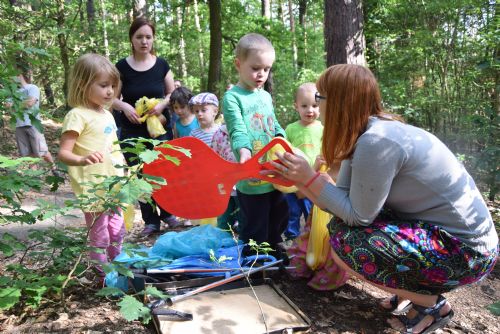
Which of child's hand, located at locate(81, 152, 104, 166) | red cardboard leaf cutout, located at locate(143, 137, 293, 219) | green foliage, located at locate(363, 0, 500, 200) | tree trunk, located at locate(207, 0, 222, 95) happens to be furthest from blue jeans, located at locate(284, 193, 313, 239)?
tree trunk, located at locate(207, 0, 222, 95)

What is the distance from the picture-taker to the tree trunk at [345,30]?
14.8ft

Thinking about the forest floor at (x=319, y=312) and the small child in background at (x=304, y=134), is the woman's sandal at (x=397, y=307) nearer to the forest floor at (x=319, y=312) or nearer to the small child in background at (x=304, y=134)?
the forest floor at (x=319, y=312)

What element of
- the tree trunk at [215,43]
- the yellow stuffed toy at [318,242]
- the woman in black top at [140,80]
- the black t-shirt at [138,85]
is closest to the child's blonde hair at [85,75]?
the woman in black top at [140,80]

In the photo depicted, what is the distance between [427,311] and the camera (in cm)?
198

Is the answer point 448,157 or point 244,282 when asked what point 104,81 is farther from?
point 448,157

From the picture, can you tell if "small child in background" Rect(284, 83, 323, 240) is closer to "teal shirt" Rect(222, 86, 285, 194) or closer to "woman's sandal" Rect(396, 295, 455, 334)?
"teal shirt" Rect(222, 86, 285, 194)

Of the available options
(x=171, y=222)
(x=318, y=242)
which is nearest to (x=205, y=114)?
(x=171, y=222)

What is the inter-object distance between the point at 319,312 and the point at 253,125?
3.85 feet

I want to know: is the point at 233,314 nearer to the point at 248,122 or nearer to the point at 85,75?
the point at 248,122

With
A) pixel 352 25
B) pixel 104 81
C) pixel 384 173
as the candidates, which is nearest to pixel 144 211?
pixel 104 81

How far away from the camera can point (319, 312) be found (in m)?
2.21

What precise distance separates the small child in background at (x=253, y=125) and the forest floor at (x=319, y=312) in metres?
0.39

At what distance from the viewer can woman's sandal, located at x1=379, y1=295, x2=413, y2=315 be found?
2191mm

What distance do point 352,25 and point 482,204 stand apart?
10.3 feet
